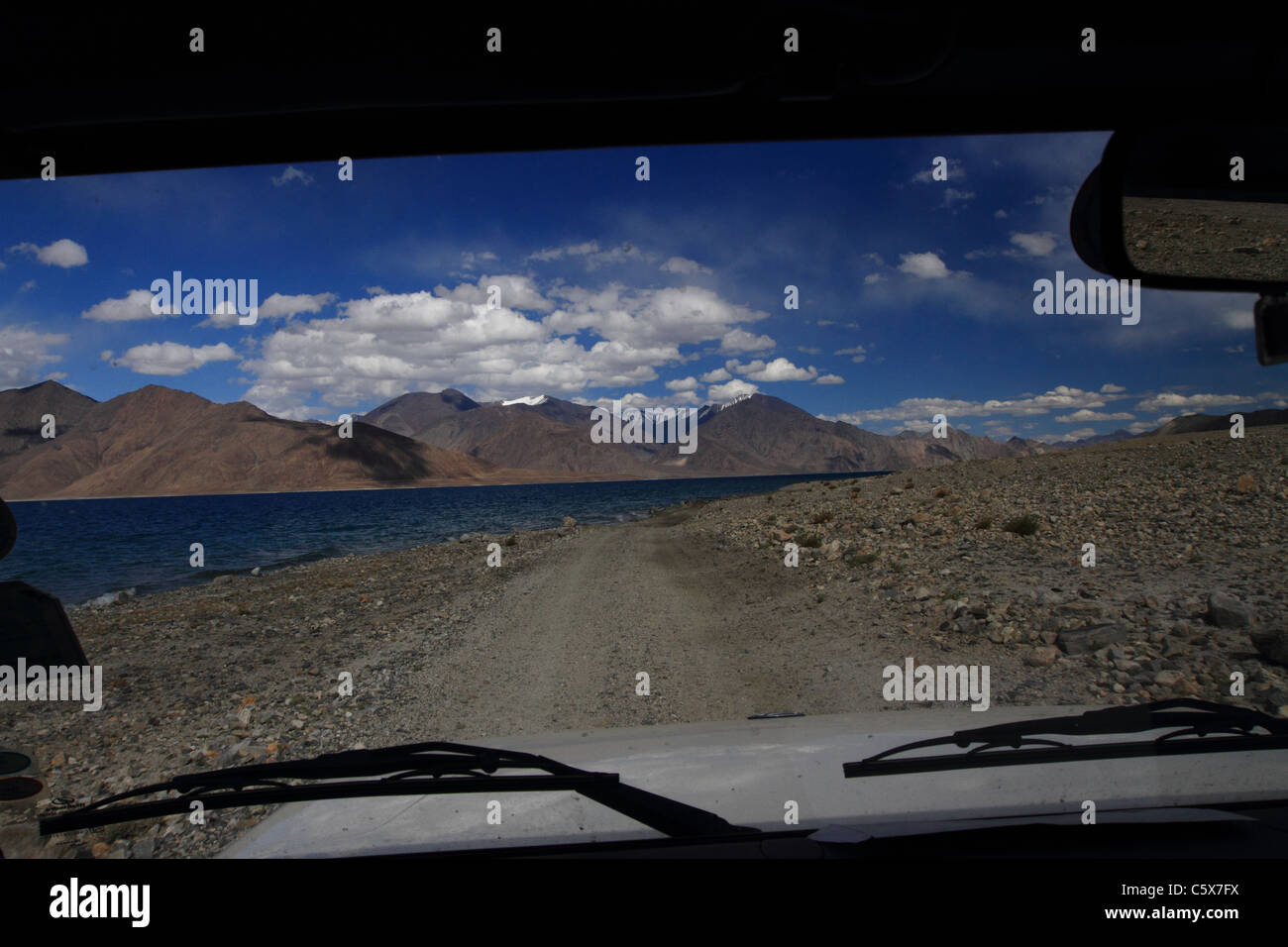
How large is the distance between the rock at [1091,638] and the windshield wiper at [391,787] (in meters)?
6.00

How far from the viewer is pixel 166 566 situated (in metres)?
25.6

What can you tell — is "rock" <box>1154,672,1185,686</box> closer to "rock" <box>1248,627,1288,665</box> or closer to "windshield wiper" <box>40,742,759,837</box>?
"rock" <box>1248,627,1288,665</box>

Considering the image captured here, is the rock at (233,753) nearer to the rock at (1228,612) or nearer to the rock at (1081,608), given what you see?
the rock at (1081,608)

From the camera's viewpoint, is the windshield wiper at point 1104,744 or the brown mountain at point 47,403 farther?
the brown mountain at point 47,403

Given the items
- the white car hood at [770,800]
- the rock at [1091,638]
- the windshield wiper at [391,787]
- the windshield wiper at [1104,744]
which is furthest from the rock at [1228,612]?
the windshield wiper at [391,787]

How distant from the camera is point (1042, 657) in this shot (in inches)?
263

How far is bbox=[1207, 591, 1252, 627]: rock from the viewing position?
6.68 meters

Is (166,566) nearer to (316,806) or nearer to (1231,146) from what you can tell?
(316,806)

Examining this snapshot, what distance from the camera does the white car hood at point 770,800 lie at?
2.25 meters

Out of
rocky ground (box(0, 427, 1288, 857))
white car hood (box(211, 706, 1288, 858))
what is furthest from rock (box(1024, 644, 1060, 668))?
white car hood (box(211, 706, 1288, 858))

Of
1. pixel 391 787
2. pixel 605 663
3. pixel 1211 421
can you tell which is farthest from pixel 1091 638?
pixel 1211 421

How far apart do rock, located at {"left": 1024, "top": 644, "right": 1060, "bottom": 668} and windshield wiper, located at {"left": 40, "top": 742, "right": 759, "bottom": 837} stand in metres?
5.60

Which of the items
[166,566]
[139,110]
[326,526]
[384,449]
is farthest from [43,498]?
[139,110]
